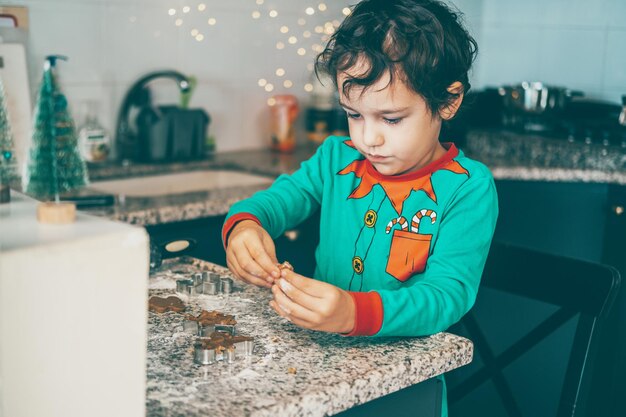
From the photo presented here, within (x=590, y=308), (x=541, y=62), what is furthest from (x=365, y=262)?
(x=541, y=62)

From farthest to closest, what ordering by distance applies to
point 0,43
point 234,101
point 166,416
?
point 234,101 → point 0,43 → point 166,416

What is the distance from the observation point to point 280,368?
835 millimetres

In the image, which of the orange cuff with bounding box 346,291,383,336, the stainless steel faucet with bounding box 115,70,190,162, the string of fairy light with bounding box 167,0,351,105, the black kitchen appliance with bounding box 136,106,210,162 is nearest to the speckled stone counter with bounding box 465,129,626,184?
the string of fairy light with bounding box 167,0,351,105

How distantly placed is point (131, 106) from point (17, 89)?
0.40m

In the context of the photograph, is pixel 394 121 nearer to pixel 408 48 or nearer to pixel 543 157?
pixel 408 48

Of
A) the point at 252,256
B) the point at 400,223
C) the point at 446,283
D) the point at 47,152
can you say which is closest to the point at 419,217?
the point at 400,223

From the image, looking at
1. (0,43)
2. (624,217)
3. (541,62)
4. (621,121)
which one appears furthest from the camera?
(541,62)

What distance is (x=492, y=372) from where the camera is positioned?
1.41 meters

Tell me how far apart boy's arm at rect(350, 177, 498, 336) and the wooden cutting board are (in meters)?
1.34

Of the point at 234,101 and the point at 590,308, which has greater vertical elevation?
the point at 234,101

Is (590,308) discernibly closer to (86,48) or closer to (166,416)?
(166,416)

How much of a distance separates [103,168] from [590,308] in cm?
150

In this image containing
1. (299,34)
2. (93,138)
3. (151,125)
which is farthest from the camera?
(299,34)

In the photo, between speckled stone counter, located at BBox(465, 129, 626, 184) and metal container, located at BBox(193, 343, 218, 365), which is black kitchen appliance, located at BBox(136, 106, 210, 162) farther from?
metal container, located at BBox(193, 343, 218, 365)
